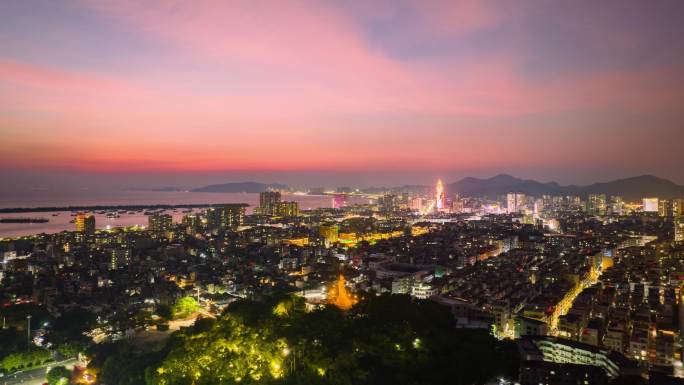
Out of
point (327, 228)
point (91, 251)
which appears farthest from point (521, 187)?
point (91, 251)

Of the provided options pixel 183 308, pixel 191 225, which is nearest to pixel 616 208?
pixel 191 225

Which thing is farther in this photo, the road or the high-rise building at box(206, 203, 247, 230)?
the high-rise building at box(206, 203, 247, 230)

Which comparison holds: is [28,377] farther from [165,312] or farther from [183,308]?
[183,308]

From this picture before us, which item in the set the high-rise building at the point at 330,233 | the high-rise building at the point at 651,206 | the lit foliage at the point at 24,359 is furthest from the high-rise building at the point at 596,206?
the lit foliage at the point at 24,359

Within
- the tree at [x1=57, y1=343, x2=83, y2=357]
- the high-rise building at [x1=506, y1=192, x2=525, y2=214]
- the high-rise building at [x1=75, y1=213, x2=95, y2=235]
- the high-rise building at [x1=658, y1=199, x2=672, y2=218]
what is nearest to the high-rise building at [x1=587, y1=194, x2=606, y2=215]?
the high-rise building at [x1=658, y1=199, x2=672, y2=218]

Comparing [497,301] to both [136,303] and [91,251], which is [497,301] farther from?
[91,251]

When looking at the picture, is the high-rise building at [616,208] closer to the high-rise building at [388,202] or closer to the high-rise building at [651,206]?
the high-rise building at [651,206]

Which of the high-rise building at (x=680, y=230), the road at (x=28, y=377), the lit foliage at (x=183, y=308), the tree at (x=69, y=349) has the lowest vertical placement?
the road at (x=28, y=377)

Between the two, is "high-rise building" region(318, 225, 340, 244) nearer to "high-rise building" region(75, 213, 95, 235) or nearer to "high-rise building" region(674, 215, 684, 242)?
"high-rise building" region(75, 213, 95, 235)
